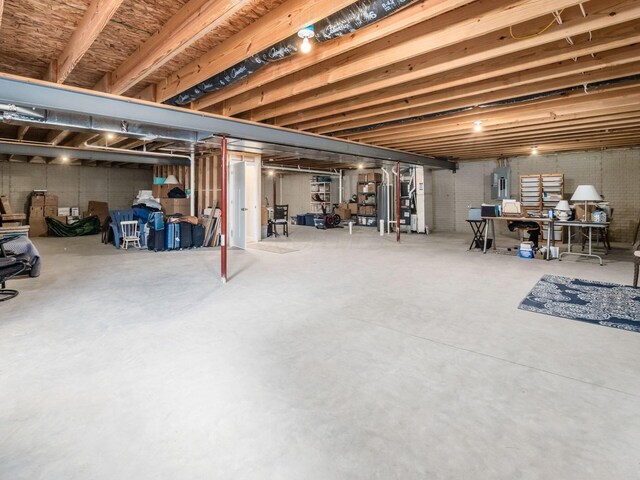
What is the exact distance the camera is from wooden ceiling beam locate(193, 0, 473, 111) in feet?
7.93

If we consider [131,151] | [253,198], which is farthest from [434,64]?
[131,151]

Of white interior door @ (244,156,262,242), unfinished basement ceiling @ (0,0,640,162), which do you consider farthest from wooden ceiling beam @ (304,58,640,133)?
white interior door @ (244,156,262,242)

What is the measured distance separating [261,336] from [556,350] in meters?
2.41

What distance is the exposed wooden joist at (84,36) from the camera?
2338 mm

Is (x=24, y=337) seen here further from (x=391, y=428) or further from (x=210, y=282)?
(x=391, y=428)

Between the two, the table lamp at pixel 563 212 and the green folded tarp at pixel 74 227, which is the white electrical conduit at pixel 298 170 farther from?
the table lamp at pixel 563 212

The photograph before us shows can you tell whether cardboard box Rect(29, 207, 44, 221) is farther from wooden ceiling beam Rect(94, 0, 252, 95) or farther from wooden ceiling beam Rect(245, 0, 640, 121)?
wooden ceiling beam Rect(245, 0, 640, 121)

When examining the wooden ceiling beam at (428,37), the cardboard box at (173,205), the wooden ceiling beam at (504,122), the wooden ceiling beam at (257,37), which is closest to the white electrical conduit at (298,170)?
the cardboard box at (173,205)

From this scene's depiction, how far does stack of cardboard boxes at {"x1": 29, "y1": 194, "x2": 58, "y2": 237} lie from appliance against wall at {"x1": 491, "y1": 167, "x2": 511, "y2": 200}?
46.7 feet

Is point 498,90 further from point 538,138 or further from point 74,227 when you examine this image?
point 74,227

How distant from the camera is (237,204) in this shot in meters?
8.30

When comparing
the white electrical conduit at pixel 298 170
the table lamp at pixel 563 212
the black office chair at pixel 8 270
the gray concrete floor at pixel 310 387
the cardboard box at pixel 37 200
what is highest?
the white electrical conduit at pixel 298 170

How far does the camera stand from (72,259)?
6578mm

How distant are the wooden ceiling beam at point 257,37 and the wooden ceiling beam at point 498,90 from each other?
2.53m
